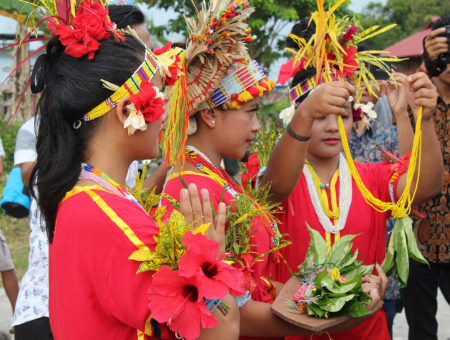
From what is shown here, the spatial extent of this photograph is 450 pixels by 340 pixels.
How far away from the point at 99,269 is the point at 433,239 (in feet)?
9.27

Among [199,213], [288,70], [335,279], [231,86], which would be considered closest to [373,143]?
[288,70]

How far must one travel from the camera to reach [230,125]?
8.08ft

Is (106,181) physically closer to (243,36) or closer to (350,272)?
(243,36)

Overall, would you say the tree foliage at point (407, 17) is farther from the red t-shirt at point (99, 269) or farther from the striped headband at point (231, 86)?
the red t-shirt at point (99, 269)

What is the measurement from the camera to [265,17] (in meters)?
13.4

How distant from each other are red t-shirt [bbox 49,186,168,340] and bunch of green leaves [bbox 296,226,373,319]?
807 millimetres

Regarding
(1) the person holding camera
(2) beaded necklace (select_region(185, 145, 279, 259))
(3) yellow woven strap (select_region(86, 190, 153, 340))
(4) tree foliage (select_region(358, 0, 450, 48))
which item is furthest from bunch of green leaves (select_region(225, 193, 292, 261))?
(4) tree foliage (select_region(358, 0, 450, 48))

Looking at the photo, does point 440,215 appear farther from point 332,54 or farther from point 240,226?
point 240,226

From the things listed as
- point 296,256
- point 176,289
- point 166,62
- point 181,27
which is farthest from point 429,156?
point 181,27

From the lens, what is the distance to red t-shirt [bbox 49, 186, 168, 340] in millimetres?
1521

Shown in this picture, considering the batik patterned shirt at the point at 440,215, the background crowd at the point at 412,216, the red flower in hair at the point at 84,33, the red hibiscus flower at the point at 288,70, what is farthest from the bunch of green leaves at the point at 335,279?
the batik patterned shirt at the point at 440,215

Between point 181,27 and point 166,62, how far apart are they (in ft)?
37.4

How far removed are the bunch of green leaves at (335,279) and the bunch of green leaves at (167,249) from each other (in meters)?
0.79

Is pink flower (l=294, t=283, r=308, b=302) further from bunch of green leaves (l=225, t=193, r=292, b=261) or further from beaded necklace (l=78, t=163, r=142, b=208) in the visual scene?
beaded necklace (l=78, t=163, r=142, b=208)
